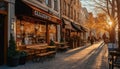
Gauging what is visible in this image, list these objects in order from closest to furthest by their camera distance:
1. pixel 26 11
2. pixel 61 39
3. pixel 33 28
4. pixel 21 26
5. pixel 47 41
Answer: pixel 26 11 < pixel 21 26 < pixel 33 28 < pixel 47 41 < pixel 61 39

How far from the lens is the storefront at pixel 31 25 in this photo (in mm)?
12918

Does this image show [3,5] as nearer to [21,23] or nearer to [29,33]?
[21,23]

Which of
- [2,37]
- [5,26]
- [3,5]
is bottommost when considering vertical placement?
[2,37]

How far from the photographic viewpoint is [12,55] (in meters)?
11.7

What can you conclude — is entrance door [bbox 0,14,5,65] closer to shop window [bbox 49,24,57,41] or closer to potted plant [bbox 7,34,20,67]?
potted plant [bbox 7,34,20,67]

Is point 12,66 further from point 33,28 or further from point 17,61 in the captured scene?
point 33,28

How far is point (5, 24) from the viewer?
12.1 metres

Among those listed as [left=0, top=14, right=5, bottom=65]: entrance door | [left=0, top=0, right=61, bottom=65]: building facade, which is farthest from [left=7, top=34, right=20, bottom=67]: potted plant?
[left=0, top=14, right=5, bottom=65]: entrance door

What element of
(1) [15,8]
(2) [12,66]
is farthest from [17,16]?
(2) [12,66]

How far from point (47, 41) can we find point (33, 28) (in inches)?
152

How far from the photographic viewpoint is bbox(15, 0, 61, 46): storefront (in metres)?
12.9

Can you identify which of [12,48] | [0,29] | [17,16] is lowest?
[12,48]

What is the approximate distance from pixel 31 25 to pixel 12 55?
15.4 ft

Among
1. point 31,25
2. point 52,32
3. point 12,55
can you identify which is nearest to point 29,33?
point 31,25
